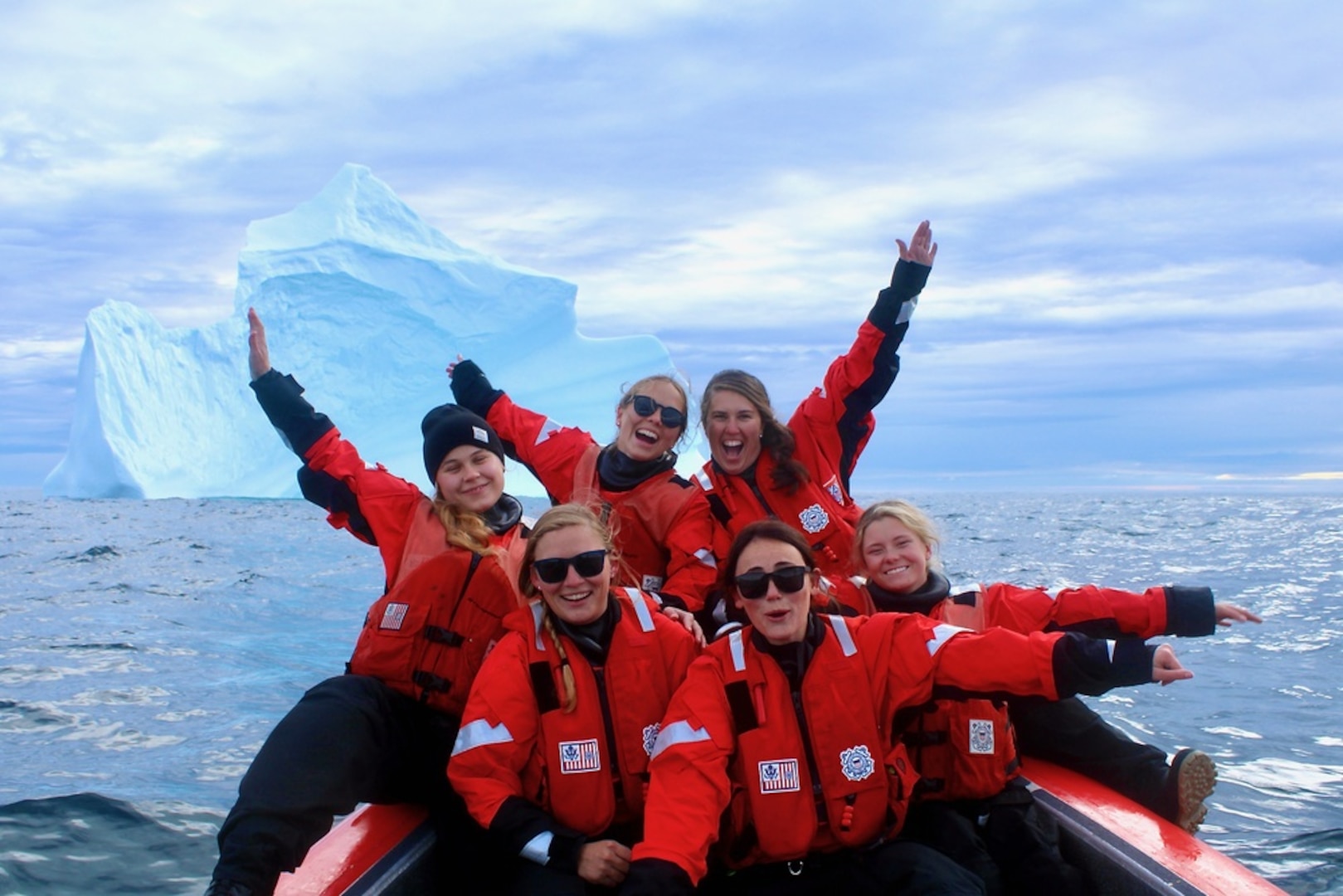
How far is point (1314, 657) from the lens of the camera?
698 cm

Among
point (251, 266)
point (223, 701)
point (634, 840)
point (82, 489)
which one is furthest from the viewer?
point (82, 489)

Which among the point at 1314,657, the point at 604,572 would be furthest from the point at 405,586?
the point at 1314,657

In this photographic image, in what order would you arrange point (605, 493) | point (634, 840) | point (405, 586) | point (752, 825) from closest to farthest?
point (752, 825)
point (634, 840)
point (405, 586)
point (605, 493)

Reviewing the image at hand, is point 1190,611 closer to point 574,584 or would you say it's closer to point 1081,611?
point 1081,611

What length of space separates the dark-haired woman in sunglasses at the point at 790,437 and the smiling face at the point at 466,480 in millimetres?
740

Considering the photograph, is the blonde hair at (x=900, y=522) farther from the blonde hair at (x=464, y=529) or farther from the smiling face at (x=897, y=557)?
the blonde hair at (x=464, y=529)

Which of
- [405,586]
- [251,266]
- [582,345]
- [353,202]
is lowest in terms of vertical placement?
[405,586]

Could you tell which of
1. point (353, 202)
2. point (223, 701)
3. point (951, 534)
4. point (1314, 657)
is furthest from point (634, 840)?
point (353, 202)

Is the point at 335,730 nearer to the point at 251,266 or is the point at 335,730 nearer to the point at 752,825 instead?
the point at 752,825

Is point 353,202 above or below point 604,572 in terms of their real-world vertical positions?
above

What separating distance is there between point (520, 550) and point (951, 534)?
17.1m

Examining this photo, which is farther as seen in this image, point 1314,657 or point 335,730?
point 1314,657

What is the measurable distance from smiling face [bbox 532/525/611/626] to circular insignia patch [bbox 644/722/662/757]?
24cm

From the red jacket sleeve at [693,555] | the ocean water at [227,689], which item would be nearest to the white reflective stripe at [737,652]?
the red jacket sleeve at [693,555]
